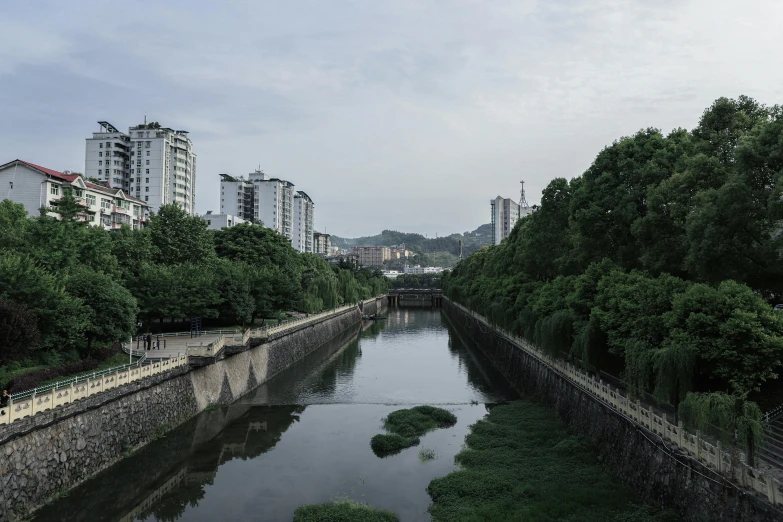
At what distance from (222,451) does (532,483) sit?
13704 mm

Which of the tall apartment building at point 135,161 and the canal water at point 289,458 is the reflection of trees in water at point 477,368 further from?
the tall apartment building at point 135,161

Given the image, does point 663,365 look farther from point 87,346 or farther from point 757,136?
point 87,346

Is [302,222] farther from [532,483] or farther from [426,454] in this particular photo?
[532,483]

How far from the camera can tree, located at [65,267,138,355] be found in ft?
84.6

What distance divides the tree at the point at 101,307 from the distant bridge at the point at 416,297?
11368 centimetres

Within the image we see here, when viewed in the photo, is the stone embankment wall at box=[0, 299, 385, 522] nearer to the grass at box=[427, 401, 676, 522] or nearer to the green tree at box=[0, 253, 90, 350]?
the green tree at box=[0, 253, 90, 350]

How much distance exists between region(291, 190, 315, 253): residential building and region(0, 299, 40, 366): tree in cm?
13662

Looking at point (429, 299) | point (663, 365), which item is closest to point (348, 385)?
point (663, 365)

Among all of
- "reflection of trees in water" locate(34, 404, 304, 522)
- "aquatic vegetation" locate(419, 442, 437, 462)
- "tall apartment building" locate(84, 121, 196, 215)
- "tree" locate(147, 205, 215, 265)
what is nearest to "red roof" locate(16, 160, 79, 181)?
"tree" locate(147, 205, 215, 265)

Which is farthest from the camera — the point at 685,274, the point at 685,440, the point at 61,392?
the point at 685,274

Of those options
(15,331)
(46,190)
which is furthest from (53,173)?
Result: (15,331)

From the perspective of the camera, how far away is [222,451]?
24.8m

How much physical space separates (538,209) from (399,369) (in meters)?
17.8

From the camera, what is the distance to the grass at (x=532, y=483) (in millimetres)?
16141
